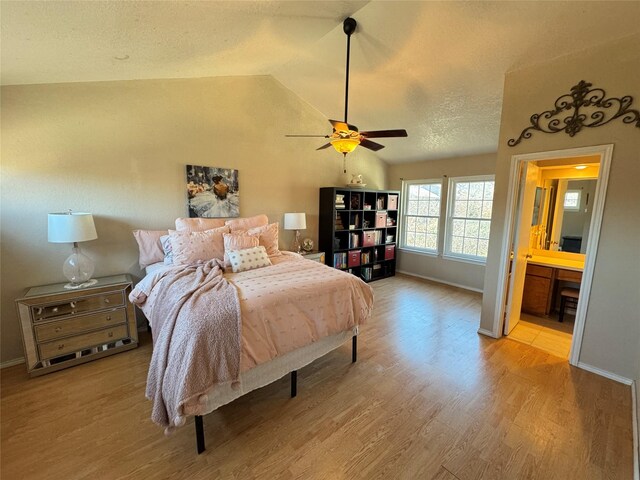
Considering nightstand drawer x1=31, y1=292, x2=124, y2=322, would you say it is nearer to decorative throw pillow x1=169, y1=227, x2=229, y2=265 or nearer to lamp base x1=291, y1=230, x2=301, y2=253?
decorative throw pillow x1=169, y1=227, x2=229, y2=265

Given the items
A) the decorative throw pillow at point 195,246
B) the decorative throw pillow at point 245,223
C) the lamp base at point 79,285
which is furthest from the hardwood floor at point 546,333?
the lamp base at point 79,285

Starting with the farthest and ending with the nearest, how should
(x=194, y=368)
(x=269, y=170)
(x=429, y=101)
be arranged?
(x=269, y=170) → (x=429, y=101) → (x=194, y=368)

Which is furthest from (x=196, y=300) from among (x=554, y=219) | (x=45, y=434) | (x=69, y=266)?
(x=554, y=219)

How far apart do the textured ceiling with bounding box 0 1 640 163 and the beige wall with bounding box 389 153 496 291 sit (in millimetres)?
1078

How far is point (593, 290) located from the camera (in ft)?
7.88

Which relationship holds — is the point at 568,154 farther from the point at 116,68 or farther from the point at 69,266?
the point at 69,266

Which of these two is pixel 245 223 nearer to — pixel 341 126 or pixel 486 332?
pixel 341 126

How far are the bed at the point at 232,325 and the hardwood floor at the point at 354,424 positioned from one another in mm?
231

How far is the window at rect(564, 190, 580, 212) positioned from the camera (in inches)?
134

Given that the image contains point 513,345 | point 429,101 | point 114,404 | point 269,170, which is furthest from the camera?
point 269,170

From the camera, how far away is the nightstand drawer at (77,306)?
7.36ft

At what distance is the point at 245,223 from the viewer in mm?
3412

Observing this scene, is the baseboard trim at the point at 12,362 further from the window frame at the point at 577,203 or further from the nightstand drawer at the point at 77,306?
the window frame at the point at 577,203

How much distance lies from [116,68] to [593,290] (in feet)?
15.5
